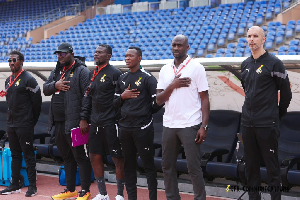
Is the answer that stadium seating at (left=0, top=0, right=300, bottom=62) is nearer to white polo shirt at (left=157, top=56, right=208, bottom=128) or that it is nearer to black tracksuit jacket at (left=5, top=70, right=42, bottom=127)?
black tracksuit jacket at (left=5, top=70, right=42, bottom=127)

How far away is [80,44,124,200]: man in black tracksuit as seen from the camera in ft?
17.5

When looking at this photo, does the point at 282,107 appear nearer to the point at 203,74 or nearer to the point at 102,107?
the point at 203,74

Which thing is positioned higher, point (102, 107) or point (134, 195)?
point (102, 107)

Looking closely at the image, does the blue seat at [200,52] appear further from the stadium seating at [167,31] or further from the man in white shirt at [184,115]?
the man in white shirt at [184,115]

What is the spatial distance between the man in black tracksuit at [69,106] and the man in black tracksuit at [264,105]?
2165 millimetres

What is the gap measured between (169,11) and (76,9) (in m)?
6.14

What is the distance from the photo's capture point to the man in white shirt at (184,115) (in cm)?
436

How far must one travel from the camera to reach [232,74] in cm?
586

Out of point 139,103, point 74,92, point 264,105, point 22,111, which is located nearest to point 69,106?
point 74,92

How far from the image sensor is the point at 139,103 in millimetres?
4984

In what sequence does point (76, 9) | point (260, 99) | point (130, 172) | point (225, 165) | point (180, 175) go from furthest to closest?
point (76, 9)
point (180, 175)
point (225, 165)
point (130, 172)
point (260, 99)

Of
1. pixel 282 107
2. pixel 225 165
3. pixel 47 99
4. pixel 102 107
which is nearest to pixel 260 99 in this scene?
pixel 282 107

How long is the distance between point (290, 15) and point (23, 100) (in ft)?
43.6

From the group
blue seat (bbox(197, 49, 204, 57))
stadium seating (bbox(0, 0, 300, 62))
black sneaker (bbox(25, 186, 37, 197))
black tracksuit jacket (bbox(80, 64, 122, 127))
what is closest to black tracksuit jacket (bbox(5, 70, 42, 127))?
black sneaker (bbox(25, 186, 37, 197))
